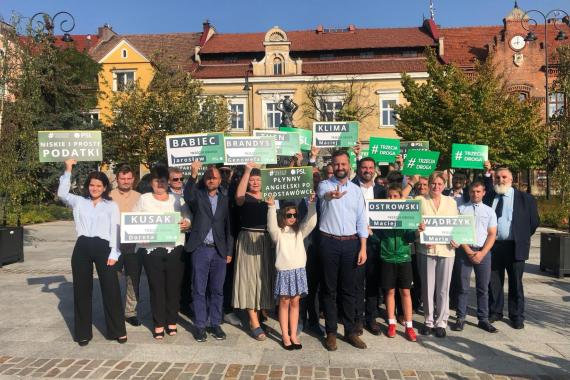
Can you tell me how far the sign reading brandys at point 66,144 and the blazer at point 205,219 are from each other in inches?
65.5

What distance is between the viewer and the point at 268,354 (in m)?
5.04

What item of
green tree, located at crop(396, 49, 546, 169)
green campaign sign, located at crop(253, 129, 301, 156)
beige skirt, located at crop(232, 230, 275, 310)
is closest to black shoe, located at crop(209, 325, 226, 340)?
beige skirt, located at crop(232, 230, 275, 310)

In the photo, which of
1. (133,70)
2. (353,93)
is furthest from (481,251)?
(133,70)

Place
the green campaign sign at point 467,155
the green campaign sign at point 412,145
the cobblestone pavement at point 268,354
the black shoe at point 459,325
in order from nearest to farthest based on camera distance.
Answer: the cobblestone pavement at point 268,354 < the black shoe at point 459,325 < the green campaign sign at point 467,155 < the green campaign sign at point 412,145

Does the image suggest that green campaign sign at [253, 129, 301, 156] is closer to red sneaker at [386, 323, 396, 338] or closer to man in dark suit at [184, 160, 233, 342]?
man in dark suit at [184, 160, 233, 342]

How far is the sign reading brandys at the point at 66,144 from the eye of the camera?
6250mm

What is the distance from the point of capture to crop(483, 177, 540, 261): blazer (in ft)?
19.8

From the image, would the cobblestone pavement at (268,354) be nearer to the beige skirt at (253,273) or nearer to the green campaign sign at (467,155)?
the beige skirt at (253,273)

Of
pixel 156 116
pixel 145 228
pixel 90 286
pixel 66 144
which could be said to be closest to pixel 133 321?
pixel 90 286

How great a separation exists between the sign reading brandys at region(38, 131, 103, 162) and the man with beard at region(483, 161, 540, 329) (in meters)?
5.40

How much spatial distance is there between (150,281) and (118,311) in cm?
48

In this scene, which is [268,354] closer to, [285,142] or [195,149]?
[195,149]

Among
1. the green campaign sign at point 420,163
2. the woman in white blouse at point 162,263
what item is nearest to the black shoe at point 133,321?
the woman in white blouse at point 162,263

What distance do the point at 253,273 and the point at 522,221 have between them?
357 cm
